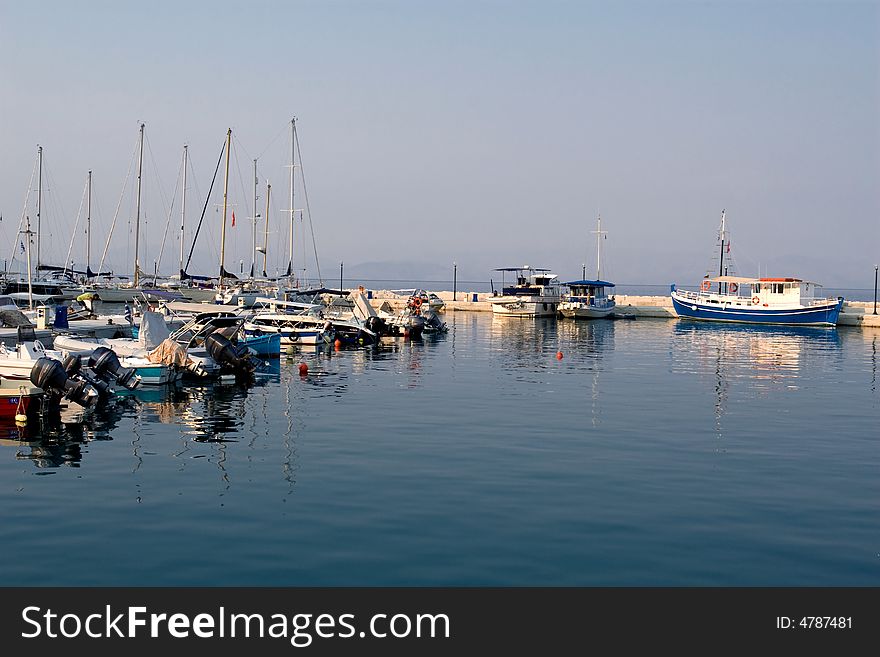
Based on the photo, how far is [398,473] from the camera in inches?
879

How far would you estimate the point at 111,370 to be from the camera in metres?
33.8

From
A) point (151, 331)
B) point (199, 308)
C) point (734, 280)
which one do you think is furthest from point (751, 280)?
point (151, 331)

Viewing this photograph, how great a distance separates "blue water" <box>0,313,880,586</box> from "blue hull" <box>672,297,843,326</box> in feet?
179

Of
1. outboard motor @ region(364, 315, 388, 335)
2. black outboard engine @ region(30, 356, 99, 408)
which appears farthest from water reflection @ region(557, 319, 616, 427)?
black outboard engine @ region(30, 356, 99, 408)

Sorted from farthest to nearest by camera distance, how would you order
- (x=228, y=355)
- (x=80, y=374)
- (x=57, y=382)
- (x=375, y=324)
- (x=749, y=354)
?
(x=375, y=324) < (x=749, y=354) < (x=228, y=355) < (x=80, y=374) < (x=57, y=382)

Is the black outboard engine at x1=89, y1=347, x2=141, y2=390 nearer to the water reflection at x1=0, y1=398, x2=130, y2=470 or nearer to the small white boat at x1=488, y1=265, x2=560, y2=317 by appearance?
the water reflection at x1=0, y1=398, x2=130, y2=470

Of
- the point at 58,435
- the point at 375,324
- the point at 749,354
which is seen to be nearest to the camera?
the point at 58,435

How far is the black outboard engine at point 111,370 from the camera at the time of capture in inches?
1315
